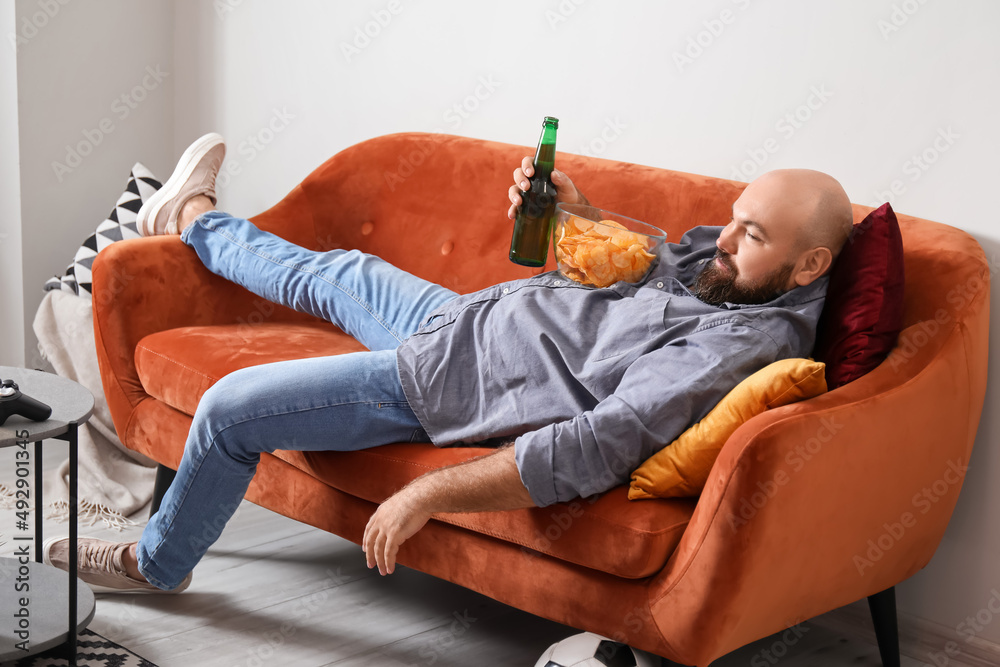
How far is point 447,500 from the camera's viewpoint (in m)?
1.45

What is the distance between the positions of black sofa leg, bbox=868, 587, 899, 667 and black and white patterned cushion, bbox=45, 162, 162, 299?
220 centimetres

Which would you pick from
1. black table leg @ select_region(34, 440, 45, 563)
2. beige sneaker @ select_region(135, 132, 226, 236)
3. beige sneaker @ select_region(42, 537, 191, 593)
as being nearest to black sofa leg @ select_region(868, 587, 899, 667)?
beige sneaker @ select_region(42, 537, 191, 593)

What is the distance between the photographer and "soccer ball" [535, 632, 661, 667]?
1.38 m

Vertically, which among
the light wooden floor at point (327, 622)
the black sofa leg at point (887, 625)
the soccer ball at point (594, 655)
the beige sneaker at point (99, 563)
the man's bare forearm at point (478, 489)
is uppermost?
the man's bare forearm at point (478, 489)

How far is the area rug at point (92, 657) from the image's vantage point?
1595 mm

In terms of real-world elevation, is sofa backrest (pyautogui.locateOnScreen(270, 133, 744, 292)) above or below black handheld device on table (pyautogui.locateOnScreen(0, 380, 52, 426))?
above

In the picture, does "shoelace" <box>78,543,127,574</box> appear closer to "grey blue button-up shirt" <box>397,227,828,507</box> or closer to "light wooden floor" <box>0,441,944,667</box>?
"light wooden floor" <box>0,441,944,667</box>

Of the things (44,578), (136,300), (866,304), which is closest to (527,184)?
(866,304)

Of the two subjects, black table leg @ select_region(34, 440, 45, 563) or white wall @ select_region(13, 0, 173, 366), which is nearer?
black table leg @ select_region(34, 440, 45, 563)

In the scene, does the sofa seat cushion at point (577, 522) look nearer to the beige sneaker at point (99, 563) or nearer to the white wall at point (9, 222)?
the beige sneaker at point (99, 563)

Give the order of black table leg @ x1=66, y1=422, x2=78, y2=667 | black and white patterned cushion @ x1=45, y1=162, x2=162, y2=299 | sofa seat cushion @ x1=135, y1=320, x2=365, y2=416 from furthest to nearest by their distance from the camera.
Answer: black and white patterned cushion @ x1=45, y1=162, x2=162, y2=299
sofa seat cushion @ x1=135, y1=320, x2=365, y2=416
black table leg @ x1=66, y1=422, x2=78, y2=667

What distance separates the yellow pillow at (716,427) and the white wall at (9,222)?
242 centimetres

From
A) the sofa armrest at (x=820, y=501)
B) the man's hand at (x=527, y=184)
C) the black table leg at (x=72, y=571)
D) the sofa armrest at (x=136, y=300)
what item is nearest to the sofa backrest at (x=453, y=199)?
the man's hand at (x=527, y=184)

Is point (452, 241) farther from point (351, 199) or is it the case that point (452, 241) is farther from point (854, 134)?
point (854, 134)
